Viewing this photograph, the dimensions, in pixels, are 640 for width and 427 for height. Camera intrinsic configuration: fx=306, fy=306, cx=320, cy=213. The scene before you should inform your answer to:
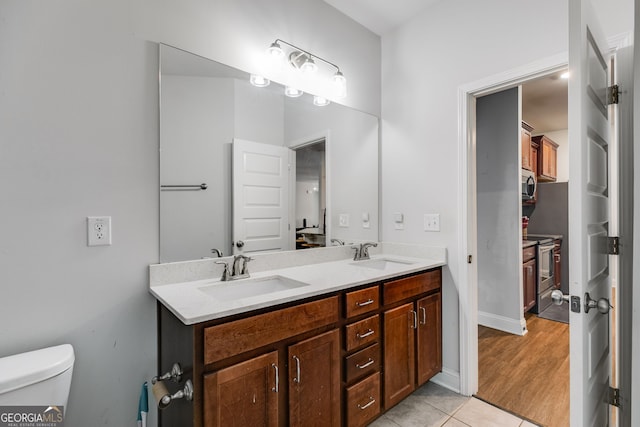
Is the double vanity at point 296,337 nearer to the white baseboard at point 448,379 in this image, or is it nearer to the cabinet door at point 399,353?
the cabinet door at point 399,353

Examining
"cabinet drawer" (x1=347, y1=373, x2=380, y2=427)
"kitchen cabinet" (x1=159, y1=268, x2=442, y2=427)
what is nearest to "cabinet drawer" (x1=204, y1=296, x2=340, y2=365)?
"kitchen cabinet" (x1=159, y1=268, x2=442, y2=427)

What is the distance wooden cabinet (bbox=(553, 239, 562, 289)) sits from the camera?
3.92 m

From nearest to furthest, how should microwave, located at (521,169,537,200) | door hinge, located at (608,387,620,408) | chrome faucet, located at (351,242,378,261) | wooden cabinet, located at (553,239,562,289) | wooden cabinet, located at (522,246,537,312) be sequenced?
door hinge, located at (608,387,620,408)
chrome faucet, located at (351,242,378,261)
wooden cabinet, located at (522,246,537,312)
microwave, located at (521,169,537,200)
wooden cabinet, located at (553,239,562,289)

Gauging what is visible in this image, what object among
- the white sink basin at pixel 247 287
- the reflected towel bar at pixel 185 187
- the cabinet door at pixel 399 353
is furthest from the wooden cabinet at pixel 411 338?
the reflected towel bar at pixel 185 187

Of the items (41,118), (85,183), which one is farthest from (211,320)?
(41,118)

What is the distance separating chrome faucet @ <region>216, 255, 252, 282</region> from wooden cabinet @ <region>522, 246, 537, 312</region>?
2.92 metres

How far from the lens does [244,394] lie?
1.16 metres

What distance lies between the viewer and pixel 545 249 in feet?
11.8

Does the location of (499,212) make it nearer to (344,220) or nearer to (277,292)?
(344,220)

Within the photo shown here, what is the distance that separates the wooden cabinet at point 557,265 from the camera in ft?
12.9

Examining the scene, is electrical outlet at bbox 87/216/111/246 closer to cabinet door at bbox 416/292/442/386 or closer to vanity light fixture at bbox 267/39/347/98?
vanity light fixture at bbox 267/39/347/98

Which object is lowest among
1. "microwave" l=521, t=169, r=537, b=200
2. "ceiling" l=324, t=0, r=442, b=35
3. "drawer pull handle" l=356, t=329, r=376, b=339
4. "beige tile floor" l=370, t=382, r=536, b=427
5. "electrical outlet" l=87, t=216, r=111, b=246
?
"beige tile floor" l=370, t=382, r=536, b=427

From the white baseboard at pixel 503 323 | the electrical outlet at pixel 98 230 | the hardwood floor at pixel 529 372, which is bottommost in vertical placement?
the hardwood floor at pixel 529 372

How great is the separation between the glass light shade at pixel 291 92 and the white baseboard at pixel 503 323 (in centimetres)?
285
